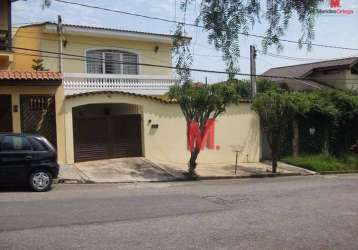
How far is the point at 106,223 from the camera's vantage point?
998 centimetres

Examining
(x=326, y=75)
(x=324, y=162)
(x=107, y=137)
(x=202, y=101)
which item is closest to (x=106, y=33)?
(x=107, y=137)

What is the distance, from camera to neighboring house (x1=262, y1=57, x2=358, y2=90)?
118 ft

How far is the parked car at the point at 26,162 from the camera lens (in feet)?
48.6

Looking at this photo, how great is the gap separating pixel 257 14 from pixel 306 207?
868 cm

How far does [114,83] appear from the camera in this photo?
23609 millimetres

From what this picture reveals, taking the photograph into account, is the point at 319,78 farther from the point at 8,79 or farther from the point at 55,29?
the point at 8,79

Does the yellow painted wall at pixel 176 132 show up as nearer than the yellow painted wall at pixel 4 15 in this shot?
Yes

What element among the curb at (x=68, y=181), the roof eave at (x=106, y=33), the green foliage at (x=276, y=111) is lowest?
the curb at (x=68, y=181)

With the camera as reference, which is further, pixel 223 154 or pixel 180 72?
pixel 223 154

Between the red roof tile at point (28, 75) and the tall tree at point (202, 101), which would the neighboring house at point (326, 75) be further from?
the red roof tile at point (28, 75)

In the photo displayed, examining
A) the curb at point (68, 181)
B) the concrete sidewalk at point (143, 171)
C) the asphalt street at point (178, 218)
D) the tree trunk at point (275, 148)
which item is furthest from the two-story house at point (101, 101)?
the asphalt street at point (178, 218)

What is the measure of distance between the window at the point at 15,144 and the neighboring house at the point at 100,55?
7184 millimetres

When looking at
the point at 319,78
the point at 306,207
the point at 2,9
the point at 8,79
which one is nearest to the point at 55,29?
the point at 2,9

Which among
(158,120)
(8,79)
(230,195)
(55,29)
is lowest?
(230,195)
